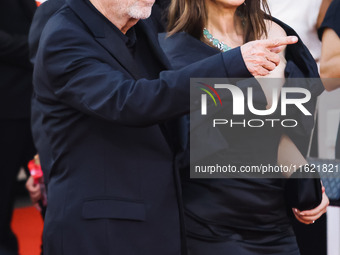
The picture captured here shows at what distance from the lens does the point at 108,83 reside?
1.51 m

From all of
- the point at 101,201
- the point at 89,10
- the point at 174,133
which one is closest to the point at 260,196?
the point at 174,133

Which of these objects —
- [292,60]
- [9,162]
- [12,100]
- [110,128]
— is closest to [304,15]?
Answer: [292,60]

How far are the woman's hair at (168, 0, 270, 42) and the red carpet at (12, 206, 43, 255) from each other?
239 cm

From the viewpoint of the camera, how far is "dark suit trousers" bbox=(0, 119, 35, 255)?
309cm

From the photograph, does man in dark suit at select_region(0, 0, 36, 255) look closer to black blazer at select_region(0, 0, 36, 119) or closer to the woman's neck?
black blazer at select_region(0, 0, 36, 119)

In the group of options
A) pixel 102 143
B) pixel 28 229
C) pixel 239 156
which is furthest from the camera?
pixel 28 229

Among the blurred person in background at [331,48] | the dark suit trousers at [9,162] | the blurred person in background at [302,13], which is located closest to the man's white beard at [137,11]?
the blurred person in background at [331,48]

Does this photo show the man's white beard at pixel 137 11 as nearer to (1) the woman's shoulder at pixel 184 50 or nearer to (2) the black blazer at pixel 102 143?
(2) the black blazer at pixel 102 143

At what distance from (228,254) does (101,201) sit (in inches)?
20.4

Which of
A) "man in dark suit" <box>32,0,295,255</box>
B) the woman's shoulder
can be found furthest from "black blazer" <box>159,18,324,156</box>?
"man in dark suit" <box>32,0,295,255</box>

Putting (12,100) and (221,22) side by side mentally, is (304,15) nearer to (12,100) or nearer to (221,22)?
(221,22)

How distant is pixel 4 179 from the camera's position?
3.13 meters

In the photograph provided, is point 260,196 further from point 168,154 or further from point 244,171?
point 168,154

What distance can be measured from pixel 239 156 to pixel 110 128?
0.52 meters
